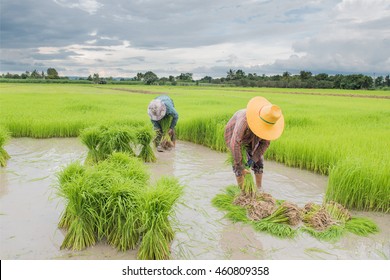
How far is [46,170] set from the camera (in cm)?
572

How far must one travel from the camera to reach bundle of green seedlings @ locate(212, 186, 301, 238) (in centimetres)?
356

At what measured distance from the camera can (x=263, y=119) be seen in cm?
367

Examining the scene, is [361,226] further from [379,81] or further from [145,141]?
[379,81]

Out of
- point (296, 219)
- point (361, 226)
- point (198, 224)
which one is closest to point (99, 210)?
point (198, 224)

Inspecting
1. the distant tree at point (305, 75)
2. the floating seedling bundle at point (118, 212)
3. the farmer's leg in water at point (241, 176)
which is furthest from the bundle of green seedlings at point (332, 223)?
the distant tree at point (305, 75)

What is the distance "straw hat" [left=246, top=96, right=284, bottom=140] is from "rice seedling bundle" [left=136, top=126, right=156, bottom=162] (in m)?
3.02

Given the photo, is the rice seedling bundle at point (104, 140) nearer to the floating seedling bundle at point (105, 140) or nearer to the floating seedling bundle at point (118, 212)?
the floating seedling bundle at point (105, 140)

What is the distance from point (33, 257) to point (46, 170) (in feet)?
9.42

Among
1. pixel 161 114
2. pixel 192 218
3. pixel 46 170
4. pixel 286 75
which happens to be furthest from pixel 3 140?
pixel 286 75

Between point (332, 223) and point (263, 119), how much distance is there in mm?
1269

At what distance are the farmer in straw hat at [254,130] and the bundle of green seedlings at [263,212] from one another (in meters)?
0.23

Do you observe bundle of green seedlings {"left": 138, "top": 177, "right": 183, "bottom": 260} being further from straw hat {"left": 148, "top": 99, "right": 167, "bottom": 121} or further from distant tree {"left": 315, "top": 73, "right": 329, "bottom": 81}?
distant tree {"left": 315, "top": 73, "right": 329, "bottom": 81}

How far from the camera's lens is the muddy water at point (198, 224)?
3.15m
